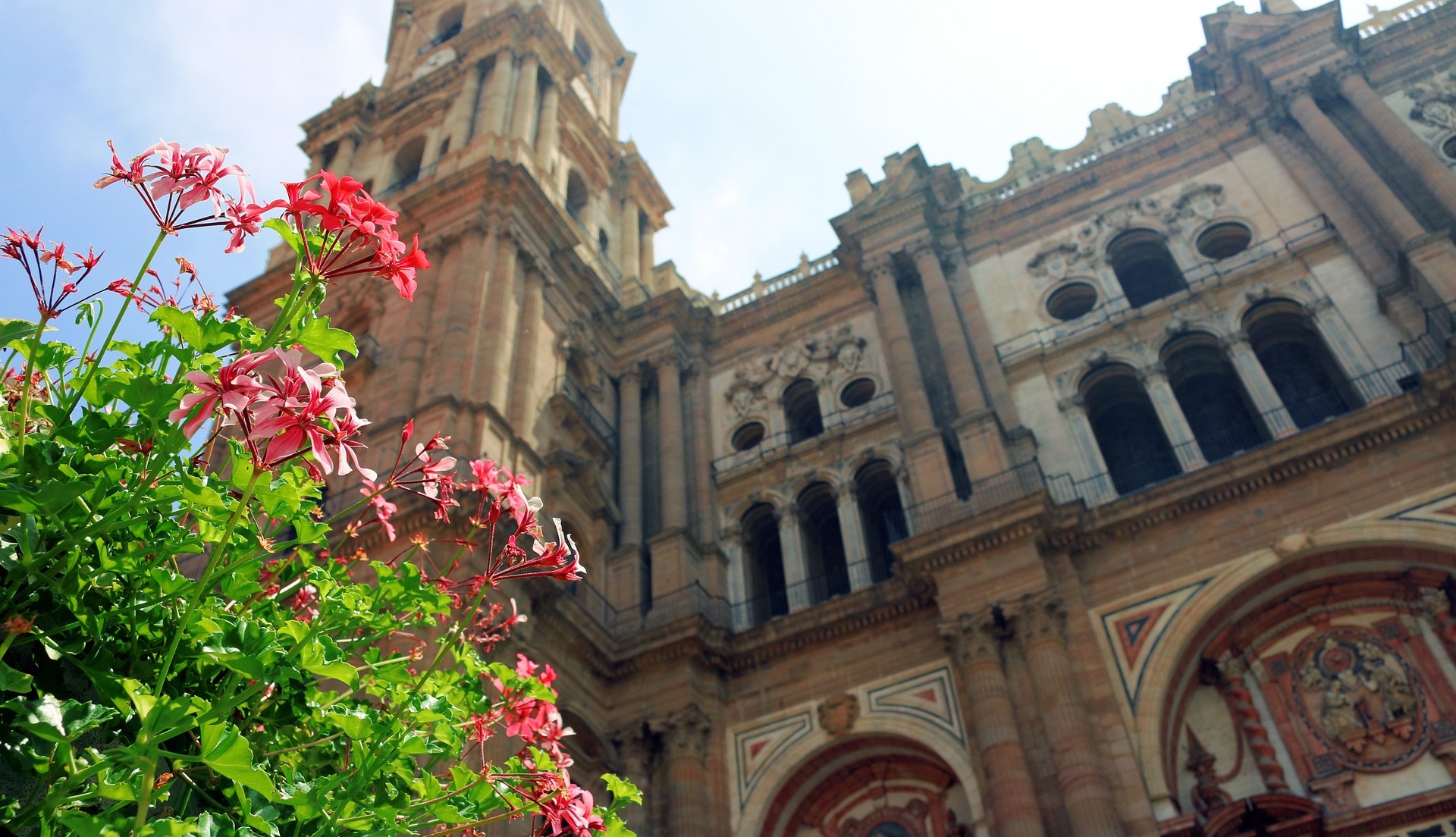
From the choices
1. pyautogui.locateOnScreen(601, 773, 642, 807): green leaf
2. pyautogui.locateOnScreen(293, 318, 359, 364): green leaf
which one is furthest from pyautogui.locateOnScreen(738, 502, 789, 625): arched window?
pyautogui.locateOnScreen(293, 318, 359, 364): green leaf

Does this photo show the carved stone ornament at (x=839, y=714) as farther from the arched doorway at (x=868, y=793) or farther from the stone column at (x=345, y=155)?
the stone column at (x=345, y=155)

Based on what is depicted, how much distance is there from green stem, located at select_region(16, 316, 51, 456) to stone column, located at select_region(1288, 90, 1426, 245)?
18.0 metres

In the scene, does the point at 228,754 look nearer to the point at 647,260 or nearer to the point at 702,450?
the point at 702,450

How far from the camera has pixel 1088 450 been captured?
18.3 meters

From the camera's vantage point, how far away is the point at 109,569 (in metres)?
4.90

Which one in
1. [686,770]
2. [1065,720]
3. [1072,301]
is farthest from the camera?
[1072,301]

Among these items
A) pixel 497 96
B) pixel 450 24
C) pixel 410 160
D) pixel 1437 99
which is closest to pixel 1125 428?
pixel 1437 99

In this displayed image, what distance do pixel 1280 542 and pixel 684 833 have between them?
9.04 metres

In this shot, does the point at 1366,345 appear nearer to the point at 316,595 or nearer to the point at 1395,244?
the point at 1395,244

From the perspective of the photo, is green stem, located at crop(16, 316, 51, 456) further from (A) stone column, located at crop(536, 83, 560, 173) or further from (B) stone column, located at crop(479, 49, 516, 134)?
(A) stone column, located at crop(536, 83, 560, 173)

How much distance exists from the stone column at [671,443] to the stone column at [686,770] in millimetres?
3977

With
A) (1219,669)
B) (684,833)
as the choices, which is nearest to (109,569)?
(684,833)

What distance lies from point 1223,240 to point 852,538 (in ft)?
29.2

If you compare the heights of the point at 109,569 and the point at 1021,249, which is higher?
the point at 1021,249
